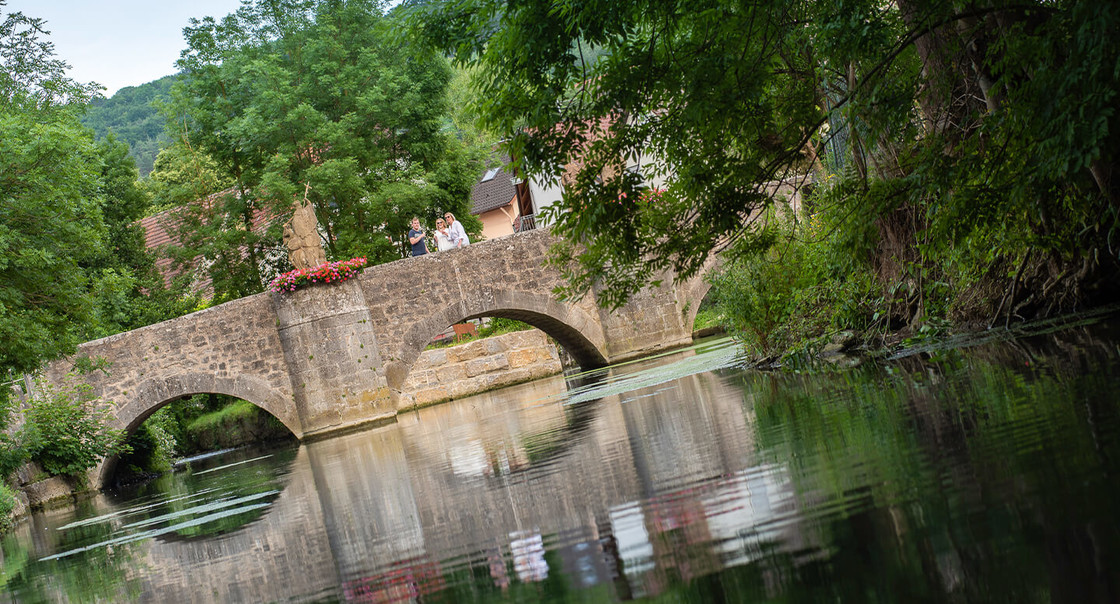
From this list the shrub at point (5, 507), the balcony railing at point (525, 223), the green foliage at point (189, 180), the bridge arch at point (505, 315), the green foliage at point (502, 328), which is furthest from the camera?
the balcony railing at point (525, 223)

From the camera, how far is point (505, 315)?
1961 cm

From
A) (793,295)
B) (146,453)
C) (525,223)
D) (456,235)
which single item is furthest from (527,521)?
(525,223)

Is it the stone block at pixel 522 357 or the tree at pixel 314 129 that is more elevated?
the tree at pixel 314 129

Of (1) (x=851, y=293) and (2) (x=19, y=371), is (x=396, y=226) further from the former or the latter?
(1) (x=851, y=293)

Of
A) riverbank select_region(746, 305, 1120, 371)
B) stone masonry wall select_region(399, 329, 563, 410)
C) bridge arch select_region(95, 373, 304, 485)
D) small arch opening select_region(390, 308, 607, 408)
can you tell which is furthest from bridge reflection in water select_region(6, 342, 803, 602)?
stone masonry wall select_region(399, 329, 563, 410)

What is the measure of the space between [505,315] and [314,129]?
6.36 m

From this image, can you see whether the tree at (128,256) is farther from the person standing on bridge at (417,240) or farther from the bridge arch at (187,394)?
the person standing on bridge at (417,240)

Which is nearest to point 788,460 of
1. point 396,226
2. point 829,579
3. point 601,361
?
point 829,579

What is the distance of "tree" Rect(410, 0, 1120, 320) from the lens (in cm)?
461

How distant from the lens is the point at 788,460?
3686 mm

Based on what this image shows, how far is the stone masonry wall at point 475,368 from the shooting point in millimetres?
20953

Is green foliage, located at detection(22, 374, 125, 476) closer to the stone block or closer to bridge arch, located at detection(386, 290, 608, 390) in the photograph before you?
bridge arch, located at detection(386, 290, 608, 390)

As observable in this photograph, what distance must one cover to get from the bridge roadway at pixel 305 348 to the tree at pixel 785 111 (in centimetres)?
989

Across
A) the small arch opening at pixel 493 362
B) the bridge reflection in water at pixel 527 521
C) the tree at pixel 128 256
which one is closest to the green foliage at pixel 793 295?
the bridge reflection in water at pixel 527 521
